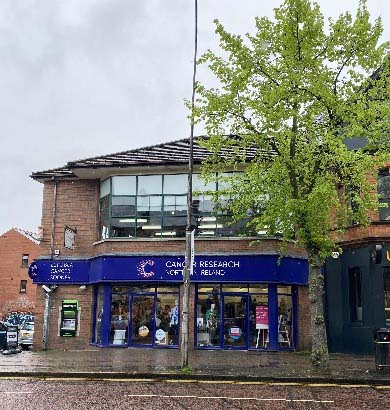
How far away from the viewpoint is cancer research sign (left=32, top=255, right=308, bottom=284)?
66.1 ft

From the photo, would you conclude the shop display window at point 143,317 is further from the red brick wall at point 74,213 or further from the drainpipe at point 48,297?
the red brick wall at point 74,213

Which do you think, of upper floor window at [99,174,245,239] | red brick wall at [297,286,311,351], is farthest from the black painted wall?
upper floor window at [99,174,245,239]

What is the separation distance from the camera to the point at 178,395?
34.0 feet

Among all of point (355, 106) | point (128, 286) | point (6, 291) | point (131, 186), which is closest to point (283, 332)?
point (128, 286)

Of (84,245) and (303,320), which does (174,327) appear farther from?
(84,245)

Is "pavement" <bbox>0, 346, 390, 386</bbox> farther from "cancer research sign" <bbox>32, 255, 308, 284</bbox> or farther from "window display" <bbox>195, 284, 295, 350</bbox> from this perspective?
"cancer research sign" <bbox>32, 255, 308, 284</bbox>

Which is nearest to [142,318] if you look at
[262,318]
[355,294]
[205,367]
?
[262,318]

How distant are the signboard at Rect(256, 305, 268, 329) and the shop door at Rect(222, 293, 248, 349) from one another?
1.56ft

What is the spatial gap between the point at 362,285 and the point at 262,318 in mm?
4062

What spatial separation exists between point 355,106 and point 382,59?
2.15m

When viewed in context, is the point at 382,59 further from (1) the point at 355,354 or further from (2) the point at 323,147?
(1) the point at 355,354

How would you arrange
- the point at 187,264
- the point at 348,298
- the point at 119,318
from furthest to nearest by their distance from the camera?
the point at 119,318
the point at 348,298
the point at 187,264

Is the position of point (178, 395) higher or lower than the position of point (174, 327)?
lower

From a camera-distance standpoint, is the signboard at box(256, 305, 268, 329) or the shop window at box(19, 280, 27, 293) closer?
the signboard at box(256, 305, 268, 329)
